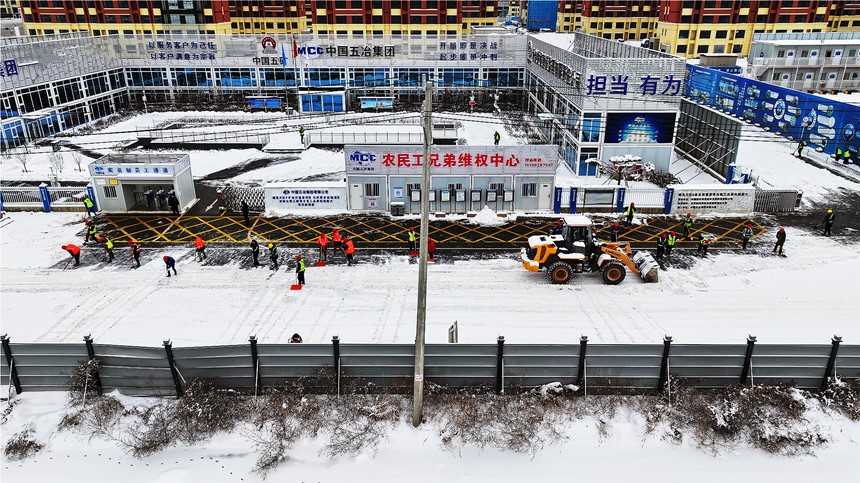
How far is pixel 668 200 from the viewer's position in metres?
26.0

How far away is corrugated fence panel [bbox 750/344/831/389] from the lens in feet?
39.8

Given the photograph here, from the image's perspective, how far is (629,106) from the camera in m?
30.8

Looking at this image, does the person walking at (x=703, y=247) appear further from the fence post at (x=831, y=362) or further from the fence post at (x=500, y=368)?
the fence post at (x=500, y=368)

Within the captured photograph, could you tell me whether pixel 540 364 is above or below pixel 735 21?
below

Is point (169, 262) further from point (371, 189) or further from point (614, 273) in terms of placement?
point (614, 273)

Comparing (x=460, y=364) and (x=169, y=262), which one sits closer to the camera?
(x=460, y=364)

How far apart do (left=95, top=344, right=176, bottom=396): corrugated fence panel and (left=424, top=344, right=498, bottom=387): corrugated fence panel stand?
5.76 m

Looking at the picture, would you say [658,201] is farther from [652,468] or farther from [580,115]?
[652,468]

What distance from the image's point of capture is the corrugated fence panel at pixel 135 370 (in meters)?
12.2

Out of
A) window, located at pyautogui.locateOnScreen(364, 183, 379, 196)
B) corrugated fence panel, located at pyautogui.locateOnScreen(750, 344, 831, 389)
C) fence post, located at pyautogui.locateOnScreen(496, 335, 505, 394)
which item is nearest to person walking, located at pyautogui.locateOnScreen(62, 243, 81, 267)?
window, located at pyautogui.locateOnScreen(364, 183, 379, 196)

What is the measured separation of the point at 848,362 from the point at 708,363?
3325 mm

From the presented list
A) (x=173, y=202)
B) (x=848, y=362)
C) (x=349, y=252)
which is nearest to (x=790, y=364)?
(x=848, y=362)

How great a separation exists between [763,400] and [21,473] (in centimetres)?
1591

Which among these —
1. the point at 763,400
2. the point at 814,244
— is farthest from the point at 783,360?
the point at 814,244
